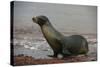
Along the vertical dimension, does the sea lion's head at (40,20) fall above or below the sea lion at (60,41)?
above

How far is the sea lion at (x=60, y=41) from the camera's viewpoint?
2486mm

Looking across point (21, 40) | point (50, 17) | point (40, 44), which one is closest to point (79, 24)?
point (50, 17)

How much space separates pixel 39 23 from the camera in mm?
2463

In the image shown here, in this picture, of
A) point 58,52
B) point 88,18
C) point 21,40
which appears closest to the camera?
point 21,40

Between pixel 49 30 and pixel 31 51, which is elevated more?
pixel 49 30

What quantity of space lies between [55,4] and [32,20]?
15.2 inches

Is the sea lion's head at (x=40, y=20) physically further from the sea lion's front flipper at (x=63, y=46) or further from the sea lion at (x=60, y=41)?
the sea lion's front flipper at (x=63, y=46)

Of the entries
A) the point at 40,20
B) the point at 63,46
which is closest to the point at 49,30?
the point at 40,20

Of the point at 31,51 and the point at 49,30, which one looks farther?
the point at 49,30

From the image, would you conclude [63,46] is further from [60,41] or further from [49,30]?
[49,30]

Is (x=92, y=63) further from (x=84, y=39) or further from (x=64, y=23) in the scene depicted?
(x=64, y=23)

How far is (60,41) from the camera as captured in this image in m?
2.56

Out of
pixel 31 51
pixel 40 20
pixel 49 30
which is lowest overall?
pixel 31 51

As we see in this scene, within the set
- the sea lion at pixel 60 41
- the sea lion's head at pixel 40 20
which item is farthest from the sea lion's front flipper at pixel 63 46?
the sea lion's head at pixel 40 20
